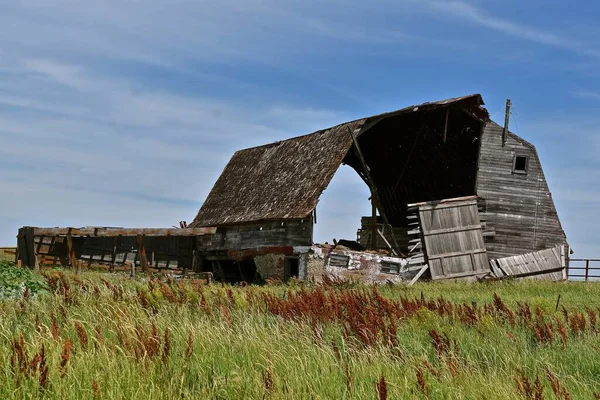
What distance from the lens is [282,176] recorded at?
2950 cm

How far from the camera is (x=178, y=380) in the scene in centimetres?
723

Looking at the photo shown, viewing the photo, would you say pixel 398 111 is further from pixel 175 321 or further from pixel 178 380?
pixel 178 380

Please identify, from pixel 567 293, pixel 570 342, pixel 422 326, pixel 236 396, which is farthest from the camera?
pixel 567 293

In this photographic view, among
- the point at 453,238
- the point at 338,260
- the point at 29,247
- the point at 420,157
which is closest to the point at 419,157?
the point at 420,157

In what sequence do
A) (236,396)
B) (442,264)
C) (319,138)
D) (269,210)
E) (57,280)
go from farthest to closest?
(319,138), (269,210), (442,264), (57,280), (236,396)

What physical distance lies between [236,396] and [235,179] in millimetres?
27096

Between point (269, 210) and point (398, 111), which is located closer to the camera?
point (398, 111)

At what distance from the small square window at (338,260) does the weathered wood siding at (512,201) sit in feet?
16.1

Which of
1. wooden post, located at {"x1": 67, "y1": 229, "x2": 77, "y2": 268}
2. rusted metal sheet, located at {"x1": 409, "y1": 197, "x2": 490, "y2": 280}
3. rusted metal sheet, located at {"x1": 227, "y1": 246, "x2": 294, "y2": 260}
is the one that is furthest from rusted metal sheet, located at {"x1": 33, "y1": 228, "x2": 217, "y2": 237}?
rusted metal sheet, located at {"x1": 409, "y1": 197, "x2": 490, "y2": 280}

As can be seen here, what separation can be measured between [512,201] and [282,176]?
8.76 metres

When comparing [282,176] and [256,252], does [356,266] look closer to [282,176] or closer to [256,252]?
[256,252]

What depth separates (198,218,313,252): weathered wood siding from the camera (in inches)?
1013

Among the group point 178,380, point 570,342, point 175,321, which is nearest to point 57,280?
point 175,321

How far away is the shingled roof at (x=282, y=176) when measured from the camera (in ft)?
84.2
